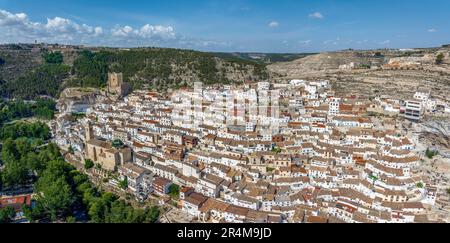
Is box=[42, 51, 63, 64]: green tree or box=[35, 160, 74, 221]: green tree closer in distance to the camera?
box=[35, 160, 74, 221]: green tree

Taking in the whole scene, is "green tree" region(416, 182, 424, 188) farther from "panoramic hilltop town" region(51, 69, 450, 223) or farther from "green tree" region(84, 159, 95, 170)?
"green tree" region(84, 159, 95, 170)

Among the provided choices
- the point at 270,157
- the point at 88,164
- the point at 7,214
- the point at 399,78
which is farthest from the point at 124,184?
the point at 399,78

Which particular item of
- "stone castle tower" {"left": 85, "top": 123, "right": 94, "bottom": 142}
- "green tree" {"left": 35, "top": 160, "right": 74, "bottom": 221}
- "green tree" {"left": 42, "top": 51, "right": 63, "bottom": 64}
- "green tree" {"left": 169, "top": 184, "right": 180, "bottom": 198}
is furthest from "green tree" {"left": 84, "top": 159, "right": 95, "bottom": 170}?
"green tree" {"left": 42, "top": 51, "right": 63, "bottom": 64}

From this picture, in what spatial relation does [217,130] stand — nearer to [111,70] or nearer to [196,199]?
[196,199]

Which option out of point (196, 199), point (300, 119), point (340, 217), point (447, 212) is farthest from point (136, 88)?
point (447, 212)

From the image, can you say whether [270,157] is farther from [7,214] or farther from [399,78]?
[399,78]

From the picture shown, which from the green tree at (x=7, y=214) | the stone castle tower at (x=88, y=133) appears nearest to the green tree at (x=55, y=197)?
the green tree at (x=7, y=214)

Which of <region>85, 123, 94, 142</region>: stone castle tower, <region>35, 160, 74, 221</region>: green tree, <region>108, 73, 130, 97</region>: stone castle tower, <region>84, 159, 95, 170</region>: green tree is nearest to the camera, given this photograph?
<region>35, 160, 74, 221</region>: green tree
